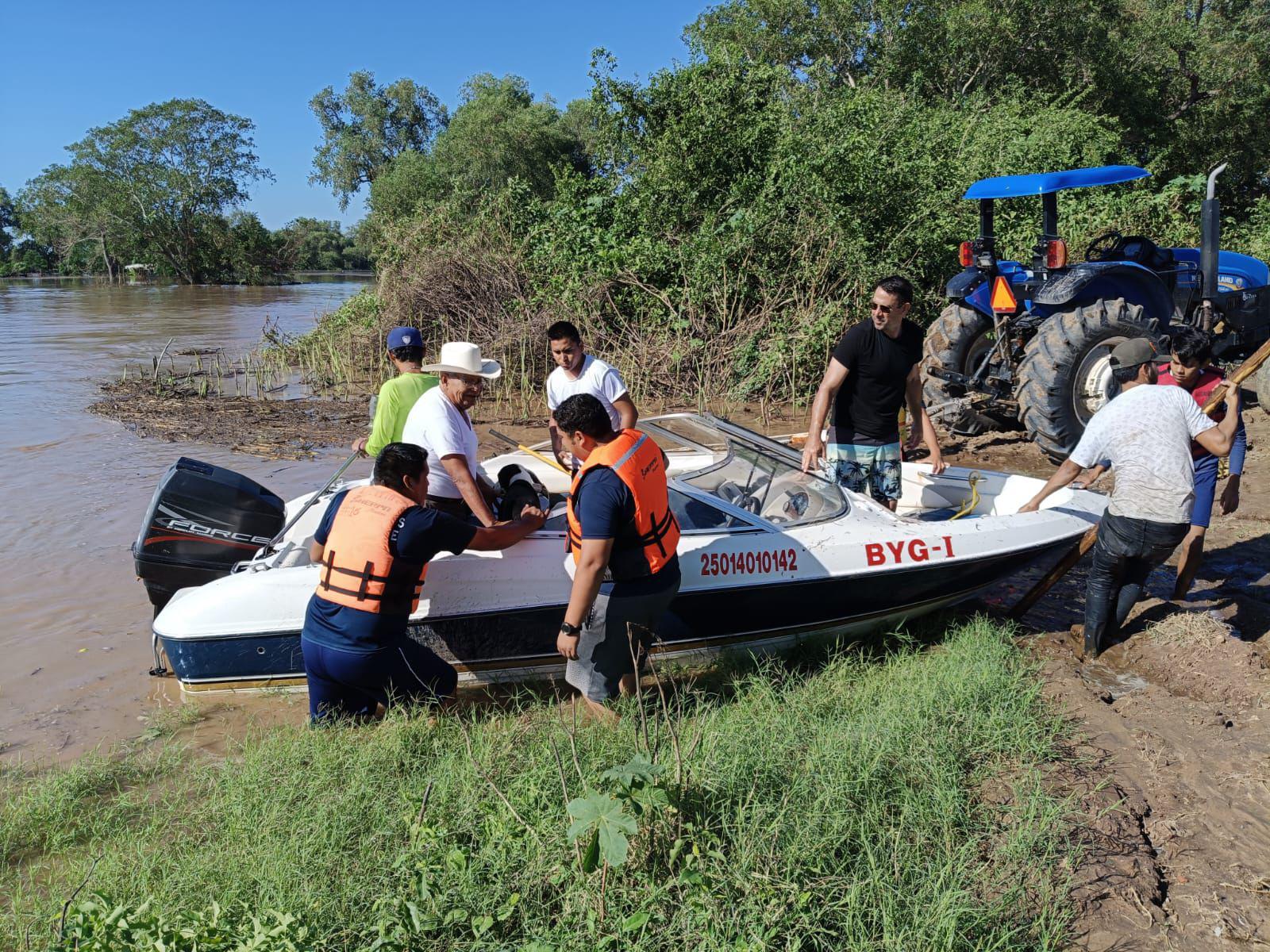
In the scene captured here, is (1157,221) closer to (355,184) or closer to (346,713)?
(346,713)

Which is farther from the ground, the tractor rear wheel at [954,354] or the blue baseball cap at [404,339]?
the blue baseball cap at [404,339]

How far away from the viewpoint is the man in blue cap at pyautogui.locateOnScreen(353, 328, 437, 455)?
4383 mm

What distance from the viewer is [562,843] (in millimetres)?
2654

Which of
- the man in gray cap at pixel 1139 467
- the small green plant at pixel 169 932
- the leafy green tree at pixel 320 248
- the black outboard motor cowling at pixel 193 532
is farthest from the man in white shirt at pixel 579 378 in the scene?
the leafy green tree at pixel 320 248

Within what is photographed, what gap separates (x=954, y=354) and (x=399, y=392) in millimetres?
5770

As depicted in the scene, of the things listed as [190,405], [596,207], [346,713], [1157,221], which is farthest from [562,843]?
[1157,221]

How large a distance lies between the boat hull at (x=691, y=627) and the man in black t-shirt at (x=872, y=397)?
0.65 m

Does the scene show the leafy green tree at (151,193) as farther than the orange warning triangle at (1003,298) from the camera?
Yes

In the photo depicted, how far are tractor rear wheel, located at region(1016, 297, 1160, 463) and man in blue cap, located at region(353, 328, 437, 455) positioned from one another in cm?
486

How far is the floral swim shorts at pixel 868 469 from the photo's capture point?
4828 millimetres

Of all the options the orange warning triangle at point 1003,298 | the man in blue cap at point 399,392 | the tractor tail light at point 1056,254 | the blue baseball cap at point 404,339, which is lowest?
the man in blue cap at point 399,392

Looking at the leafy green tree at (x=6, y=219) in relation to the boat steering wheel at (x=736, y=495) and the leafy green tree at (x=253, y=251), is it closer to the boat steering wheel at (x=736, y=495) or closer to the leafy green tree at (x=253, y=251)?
the leafy green tree at (x=253, y=251)

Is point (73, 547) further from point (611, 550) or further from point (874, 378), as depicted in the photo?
point (874, 378)

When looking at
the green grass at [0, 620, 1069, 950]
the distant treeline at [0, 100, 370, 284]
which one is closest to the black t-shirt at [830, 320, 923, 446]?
the green grass at [0, 620, 1069, 950]
